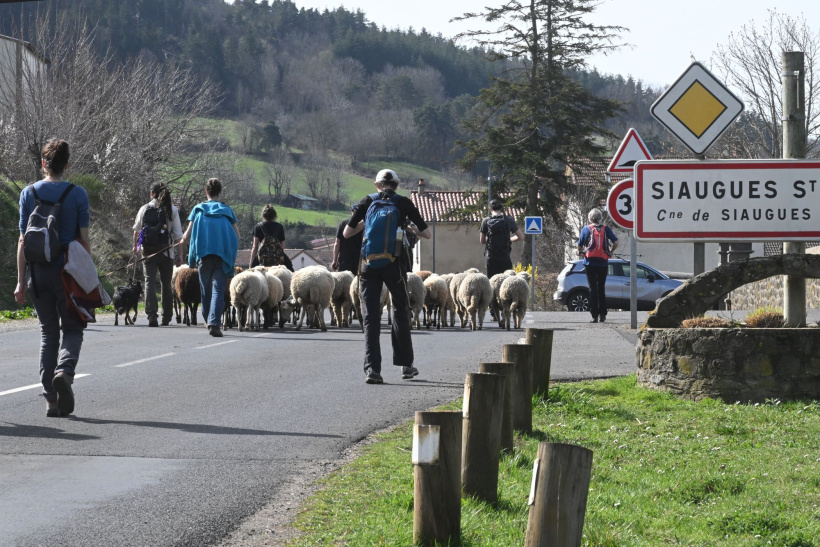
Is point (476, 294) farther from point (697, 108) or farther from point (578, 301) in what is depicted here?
point (578, 301)

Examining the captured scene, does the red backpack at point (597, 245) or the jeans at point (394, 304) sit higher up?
the red backpack at point (597, 245)

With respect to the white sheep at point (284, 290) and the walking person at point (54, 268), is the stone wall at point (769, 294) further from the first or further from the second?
the walking person at point (54, 268)

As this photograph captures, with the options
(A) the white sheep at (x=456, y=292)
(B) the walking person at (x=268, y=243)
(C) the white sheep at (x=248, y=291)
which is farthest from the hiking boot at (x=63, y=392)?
(A) the white sheep at (x=456, y=292)

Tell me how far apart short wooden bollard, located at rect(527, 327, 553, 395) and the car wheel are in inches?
912

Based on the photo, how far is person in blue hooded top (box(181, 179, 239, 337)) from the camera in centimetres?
1598

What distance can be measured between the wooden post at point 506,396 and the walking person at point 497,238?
13.9m

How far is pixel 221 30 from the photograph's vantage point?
148 meters

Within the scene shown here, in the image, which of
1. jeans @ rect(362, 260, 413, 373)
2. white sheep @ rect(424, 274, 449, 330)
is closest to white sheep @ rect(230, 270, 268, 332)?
white sheep @ rect(424, 274, 449, 330)

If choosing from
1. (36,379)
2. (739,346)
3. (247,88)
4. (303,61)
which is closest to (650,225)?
(739,346)

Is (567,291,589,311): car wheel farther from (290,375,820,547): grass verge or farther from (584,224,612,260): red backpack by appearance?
(290,375,820,547): grass verge

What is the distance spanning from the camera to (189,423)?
7.94 m

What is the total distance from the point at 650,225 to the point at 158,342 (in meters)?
7.83

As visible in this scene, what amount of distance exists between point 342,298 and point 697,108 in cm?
1043

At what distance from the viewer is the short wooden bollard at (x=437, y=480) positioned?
4465 mm
